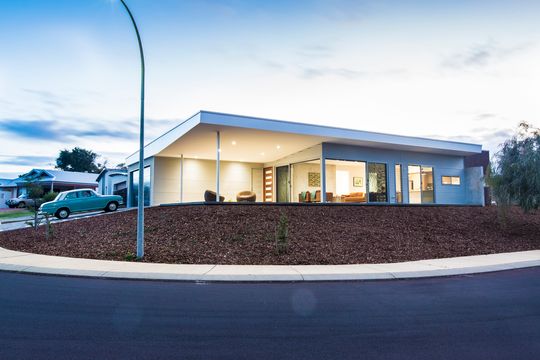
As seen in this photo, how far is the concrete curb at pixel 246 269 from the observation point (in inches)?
271

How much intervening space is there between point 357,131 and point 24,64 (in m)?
14.1

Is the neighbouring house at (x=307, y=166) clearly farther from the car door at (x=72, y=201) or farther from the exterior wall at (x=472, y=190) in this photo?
the car door at (x=72, y=201)

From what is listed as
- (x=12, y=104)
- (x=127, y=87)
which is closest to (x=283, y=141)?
(x=127, y=87)

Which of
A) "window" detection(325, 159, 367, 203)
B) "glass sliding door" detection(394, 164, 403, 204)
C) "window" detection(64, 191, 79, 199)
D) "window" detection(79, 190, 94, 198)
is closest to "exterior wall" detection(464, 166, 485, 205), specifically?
"glass sliding door" detection(394, 164, 403, 204)

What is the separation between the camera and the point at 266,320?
4.23 m

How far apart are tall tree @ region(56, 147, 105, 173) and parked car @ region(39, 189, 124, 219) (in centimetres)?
5742

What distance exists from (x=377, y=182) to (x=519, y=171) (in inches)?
257

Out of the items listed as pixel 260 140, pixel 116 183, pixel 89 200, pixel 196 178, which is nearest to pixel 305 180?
pixel 260 140

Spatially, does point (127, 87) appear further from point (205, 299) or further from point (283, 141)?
point (205, 299)

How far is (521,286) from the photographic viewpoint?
6.37 metres

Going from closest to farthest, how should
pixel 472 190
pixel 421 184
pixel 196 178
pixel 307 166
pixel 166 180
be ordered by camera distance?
pixel 166 180 → pixel 421 184 → pixel 307 166 → pixel 196 178 → pixel 472 190

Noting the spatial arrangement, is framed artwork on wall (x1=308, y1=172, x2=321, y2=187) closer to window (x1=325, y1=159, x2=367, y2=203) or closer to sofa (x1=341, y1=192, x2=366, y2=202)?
window (x1=325, y1=159, x2=367, y2=203)

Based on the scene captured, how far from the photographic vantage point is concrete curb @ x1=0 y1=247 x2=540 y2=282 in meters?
6.88

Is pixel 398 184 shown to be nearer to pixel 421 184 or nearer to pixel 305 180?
pixel 421 184
